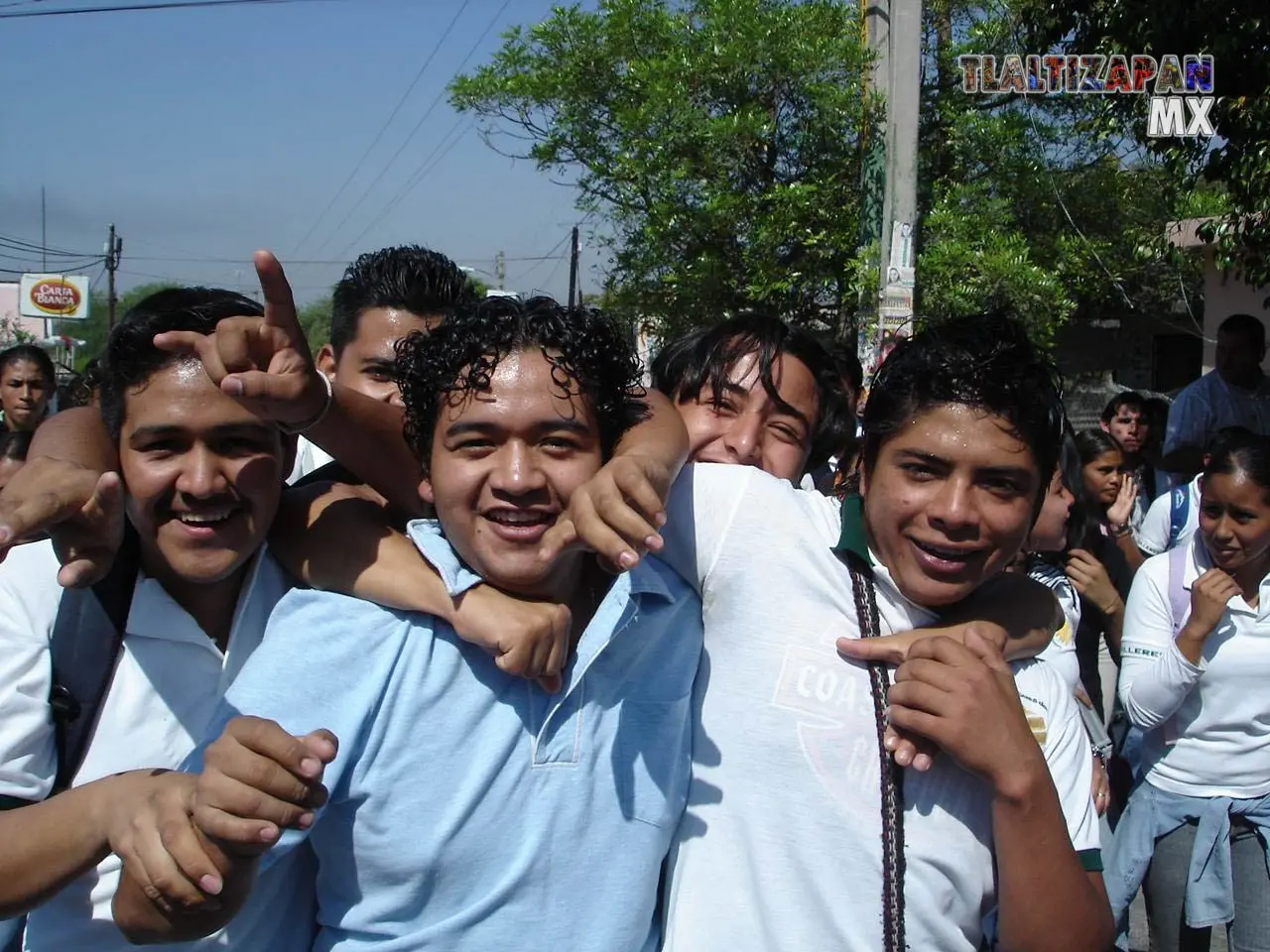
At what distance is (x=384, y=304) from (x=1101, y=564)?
2.86 m

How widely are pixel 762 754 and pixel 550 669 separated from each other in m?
0.34

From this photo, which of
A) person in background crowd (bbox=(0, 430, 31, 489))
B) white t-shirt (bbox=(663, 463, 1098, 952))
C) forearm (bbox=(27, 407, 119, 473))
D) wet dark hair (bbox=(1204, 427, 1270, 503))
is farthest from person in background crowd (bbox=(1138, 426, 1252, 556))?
person in background crowd (bbox=(0, 430, 31, 489))

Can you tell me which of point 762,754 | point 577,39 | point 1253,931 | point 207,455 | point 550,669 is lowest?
point 1253,931

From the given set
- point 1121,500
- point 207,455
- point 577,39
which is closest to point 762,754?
point 207,455

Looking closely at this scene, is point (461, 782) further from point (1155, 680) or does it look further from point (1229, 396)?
point (1229, 396)

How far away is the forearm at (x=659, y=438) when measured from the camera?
1.61 metres

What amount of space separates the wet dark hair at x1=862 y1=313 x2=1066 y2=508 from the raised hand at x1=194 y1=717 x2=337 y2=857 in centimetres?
103

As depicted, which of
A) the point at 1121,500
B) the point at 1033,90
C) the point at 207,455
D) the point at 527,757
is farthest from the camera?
the point at 1033,90

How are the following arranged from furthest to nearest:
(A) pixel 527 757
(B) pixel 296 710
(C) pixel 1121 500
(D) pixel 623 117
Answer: (D) pixel 623 117, (C) pixel 1121 500, (A) pixel 527 757, (B) pixel 296 710

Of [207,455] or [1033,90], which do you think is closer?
[207,455]

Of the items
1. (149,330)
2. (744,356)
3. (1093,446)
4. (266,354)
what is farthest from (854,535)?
(1093,446)

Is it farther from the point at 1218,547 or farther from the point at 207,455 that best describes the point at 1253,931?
the point at 207,455

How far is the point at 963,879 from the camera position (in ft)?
5.10

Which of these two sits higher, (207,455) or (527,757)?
(207,455)
